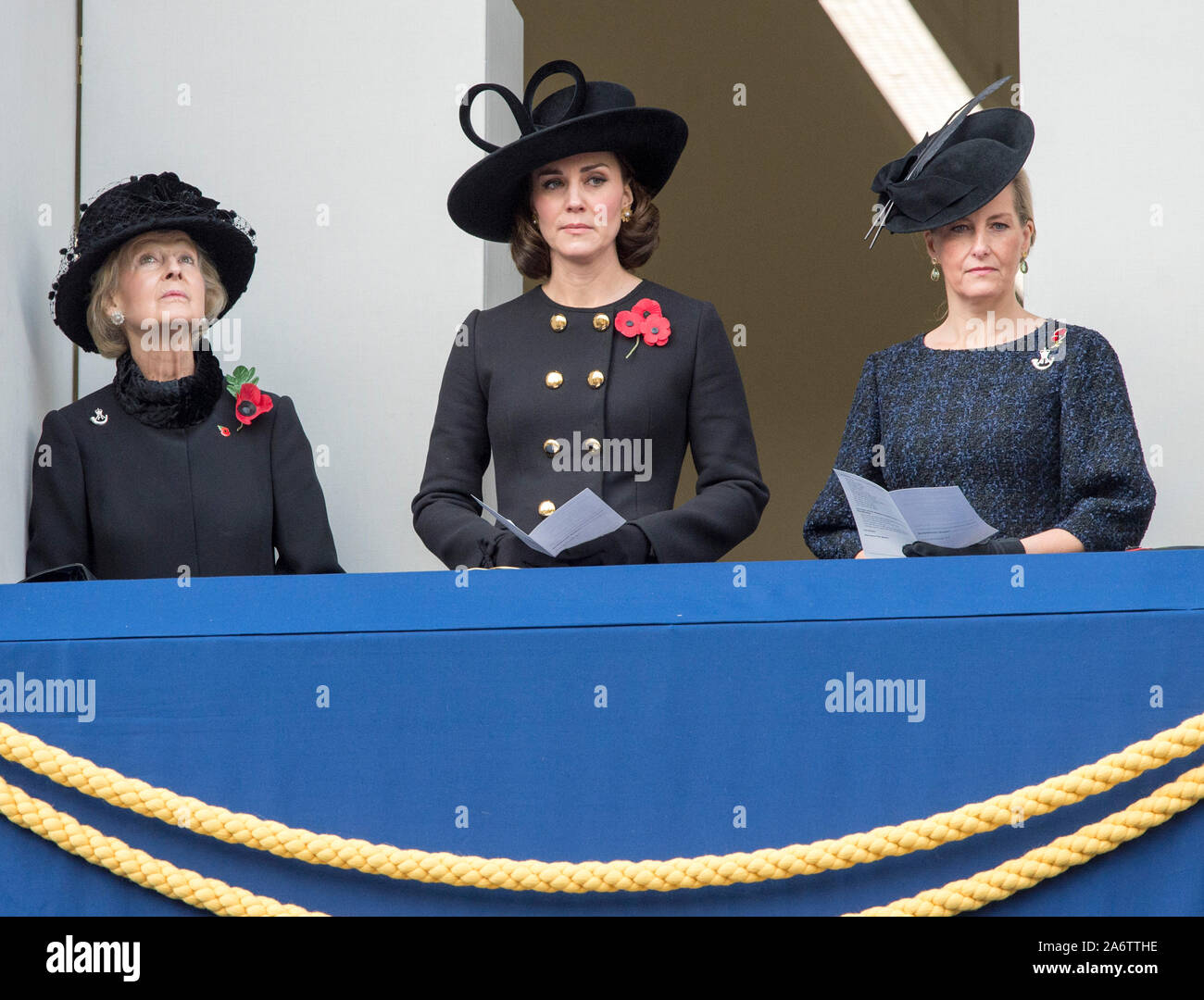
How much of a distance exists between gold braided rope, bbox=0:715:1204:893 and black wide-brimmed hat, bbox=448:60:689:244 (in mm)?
1329

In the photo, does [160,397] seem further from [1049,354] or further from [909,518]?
[1049,354]

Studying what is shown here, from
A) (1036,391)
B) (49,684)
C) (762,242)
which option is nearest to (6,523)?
(49,684)

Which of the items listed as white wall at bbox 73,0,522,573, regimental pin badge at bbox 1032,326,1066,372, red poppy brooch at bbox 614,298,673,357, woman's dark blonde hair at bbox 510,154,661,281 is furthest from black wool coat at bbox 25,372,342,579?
regimental pin badge at bbox 1032,326,1066,372

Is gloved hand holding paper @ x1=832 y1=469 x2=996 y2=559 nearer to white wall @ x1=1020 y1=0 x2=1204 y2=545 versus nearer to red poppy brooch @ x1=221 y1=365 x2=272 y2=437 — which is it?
white wall @ x1=1020 y1=0 x2=1204 y2=545

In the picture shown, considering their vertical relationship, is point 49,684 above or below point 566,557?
below

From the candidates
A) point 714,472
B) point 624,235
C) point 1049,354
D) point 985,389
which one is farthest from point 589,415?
A: point 1049,354

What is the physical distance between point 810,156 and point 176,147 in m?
3.18

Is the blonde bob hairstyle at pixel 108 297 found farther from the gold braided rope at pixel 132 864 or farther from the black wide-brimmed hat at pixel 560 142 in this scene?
the gold braided rope at pixel 132 864

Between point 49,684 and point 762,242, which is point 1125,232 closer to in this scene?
point 49,684

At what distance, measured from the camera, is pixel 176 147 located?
385cm

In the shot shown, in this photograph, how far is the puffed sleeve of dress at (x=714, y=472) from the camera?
2627mm

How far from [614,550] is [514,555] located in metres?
0.17

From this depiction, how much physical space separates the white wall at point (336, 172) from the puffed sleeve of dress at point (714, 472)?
38.0 inches
